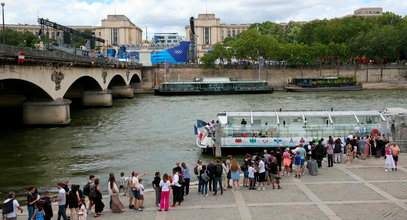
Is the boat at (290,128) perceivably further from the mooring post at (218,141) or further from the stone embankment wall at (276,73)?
the stone embankment wall at (276,73)

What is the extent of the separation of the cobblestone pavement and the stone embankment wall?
98.3 meters

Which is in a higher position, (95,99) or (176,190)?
(95,99)

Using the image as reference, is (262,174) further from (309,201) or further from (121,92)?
(121,92)

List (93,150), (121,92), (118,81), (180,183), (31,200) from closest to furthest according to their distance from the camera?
(31,200) → (180,183) → (93,150) → (121,92) → (118,81)

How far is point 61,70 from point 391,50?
93.0 metres

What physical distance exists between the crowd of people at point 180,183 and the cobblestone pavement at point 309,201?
1.25 ft

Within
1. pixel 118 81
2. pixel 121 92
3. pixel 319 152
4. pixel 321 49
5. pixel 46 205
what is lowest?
pixel 46 205

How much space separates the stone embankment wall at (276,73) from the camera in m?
119

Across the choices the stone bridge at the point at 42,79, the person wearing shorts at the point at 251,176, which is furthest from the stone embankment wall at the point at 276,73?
the person wearing shorts at the point at 251,176

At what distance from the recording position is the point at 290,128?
106ft

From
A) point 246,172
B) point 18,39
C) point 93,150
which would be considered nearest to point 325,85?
point 93,150

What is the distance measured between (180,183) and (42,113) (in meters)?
34.1

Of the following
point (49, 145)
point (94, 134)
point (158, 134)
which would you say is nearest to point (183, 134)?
point (158, 134)

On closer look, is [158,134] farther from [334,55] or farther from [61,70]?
[334,55]
